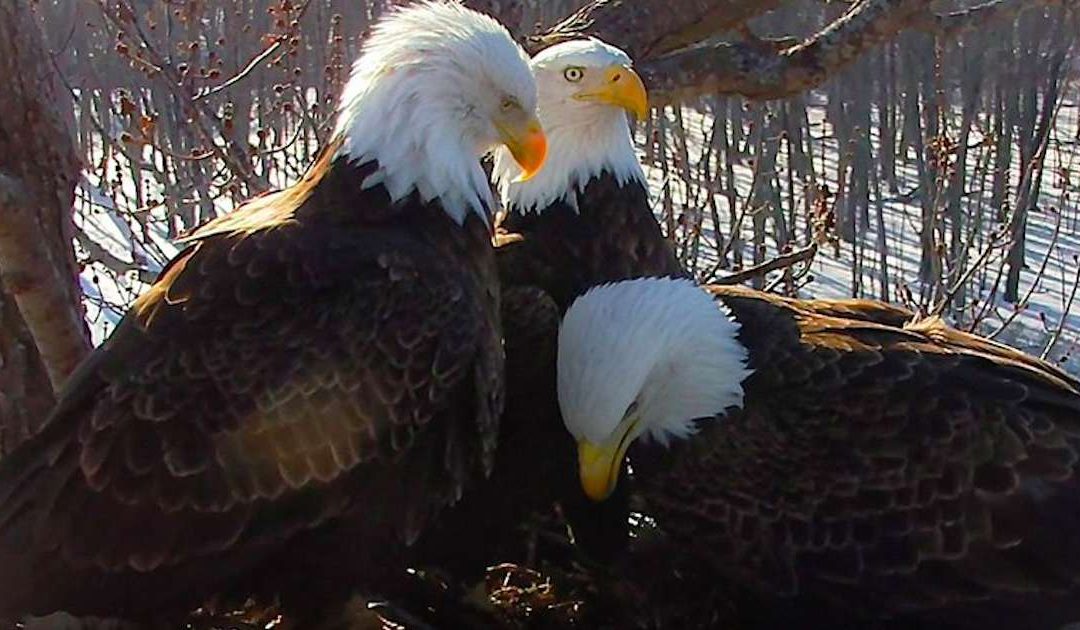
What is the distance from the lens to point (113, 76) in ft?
44.1

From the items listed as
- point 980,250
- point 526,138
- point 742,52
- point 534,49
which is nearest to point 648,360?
point 526,138

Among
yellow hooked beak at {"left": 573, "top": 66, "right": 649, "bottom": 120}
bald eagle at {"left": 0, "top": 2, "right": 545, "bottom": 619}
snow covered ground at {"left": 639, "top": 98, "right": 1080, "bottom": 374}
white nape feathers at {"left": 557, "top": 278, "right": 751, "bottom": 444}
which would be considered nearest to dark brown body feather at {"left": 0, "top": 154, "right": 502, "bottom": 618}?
bald eagle at {"left": 0, "top": 2, "right": 545, "bottom": 619}

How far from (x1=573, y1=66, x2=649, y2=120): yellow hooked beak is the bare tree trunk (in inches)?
64.2

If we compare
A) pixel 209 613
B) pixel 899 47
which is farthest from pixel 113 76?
pixel 209 613

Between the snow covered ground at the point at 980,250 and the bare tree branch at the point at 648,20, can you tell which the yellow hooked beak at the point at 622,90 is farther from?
the snow covered ground at the point at 980,250

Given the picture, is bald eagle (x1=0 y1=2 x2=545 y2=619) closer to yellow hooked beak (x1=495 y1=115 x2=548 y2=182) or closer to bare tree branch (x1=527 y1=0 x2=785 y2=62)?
yellow hooked beak (x1=495 y1=115 x2=548 y2=182)

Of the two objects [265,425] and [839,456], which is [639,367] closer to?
[839,456]

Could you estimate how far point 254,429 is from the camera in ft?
11.1

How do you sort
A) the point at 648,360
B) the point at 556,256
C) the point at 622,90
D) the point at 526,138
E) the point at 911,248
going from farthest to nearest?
the point at 911,248
the point at 556,256
the point at 622,90
the point at 526,138
the point at 648,360

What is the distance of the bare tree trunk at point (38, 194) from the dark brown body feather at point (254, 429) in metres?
0.26

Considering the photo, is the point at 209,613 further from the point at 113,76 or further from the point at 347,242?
the point at 113,76

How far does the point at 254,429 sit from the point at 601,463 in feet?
3.02

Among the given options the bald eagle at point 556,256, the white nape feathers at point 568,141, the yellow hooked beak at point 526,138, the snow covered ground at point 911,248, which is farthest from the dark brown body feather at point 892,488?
the snow covered ground at point 911,248

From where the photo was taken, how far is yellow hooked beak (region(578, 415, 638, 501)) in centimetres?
365
